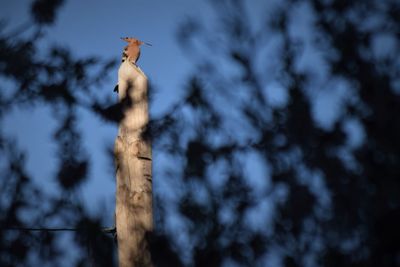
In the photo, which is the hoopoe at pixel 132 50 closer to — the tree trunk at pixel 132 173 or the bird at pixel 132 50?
the bird at pixel 132 50

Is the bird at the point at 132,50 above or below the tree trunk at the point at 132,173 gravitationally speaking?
above

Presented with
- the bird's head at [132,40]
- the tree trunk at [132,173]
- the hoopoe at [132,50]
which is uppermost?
the bird's head at [132,40]

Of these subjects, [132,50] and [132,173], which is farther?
[132,50]

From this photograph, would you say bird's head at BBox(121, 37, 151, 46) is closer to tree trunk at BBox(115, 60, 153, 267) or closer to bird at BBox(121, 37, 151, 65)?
bird at BBox(121, 37, 151, 65)

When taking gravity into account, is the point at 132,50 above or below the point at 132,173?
above

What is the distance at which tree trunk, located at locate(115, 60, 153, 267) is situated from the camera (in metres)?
2.72

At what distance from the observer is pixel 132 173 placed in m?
2.90

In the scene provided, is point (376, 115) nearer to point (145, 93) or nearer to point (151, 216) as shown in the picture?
point (151, 216)

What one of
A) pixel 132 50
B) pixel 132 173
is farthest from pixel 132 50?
pixel 132 173

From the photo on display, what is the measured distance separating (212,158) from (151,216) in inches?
27.8

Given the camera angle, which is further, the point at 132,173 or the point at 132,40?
the point at 132,40

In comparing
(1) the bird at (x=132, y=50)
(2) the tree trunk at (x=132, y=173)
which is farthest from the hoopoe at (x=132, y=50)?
(2) the tree trunk at (x=132, y=173)

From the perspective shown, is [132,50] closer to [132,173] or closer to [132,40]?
[132,40]

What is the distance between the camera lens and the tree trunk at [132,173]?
2723mm
